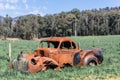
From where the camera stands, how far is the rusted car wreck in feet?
52.5

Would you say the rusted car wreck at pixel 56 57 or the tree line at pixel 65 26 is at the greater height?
the tree line at pixel 65 26

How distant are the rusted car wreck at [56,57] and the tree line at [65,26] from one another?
116 m

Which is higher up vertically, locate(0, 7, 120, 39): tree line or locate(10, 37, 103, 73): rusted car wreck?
locate(0, 7, 120, 39): tree line

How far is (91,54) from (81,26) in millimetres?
133690

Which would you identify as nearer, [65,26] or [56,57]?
[56,57]

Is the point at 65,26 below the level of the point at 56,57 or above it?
above

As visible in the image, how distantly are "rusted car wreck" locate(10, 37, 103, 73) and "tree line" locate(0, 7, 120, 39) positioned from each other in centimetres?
11622

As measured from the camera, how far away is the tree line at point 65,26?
141 meters

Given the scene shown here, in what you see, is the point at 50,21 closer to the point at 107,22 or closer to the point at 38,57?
the point at 107,22

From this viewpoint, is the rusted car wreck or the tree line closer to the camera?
the rusted car wreck

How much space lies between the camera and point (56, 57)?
16938 millimetres

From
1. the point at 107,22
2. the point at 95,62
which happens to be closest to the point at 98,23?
the point at 107,22

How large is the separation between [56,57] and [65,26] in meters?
124

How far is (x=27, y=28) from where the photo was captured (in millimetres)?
135000
